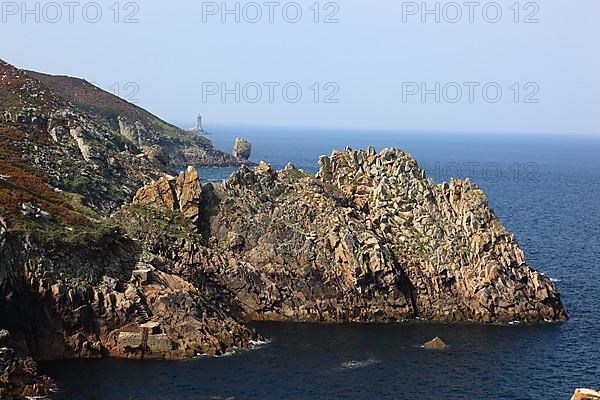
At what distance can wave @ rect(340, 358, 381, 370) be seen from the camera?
92.4m

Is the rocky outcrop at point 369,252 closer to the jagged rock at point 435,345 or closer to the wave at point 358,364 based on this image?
the jagged rock at point 435,345

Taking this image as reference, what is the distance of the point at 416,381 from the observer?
8794cm

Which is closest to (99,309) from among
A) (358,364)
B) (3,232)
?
(3,232)

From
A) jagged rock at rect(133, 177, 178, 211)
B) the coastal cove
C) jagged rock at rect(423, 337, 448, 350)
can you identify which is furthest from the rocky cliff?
jagged rock at rect(423, 337, 448, 350)

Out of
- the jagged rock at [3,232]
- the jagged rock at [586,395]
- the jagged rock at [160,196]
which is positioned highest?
the jagged rock at [160,196]

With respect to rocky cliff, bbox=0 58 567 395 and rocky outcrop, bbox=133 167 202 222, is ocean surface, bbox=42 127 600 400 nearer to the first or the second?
rocky cliff, bbox=0 58 567 395

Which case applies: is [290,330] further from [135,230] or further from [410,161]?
[410,161]

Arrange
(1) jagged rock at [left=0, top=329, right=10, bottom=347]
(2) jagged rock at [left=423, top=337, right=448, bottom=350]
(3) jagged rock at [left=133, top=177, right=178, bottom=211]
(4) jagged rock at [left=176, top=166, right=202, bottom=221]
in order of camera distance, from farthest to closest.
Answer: (3) jagged rock at [left=133, top=177, right=178, bottom=211]
(4) jagged rock at [left=176, top=166, right=202, bottom=221]
(2) jagged rock at [left=423, top=337, right=448, bottom=350]
(1) jagged rock at [left=0, top=329, right=10, bottom=347]

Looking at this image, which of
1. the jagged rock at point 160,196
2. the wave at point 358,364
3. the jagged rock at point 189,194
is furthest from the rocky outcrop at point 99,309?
the jagged rock at point 160,196

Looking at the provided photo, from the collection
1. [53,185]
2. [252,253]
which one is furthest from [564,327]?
[53,185]

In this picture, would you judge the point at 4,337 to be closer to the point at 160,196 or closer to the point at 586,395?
the point at 160,196

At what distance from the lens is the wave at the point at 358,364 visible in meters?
92.4

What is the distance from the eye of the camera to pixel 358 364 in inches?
3684

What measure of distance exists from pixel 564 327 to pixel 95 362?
228ft
